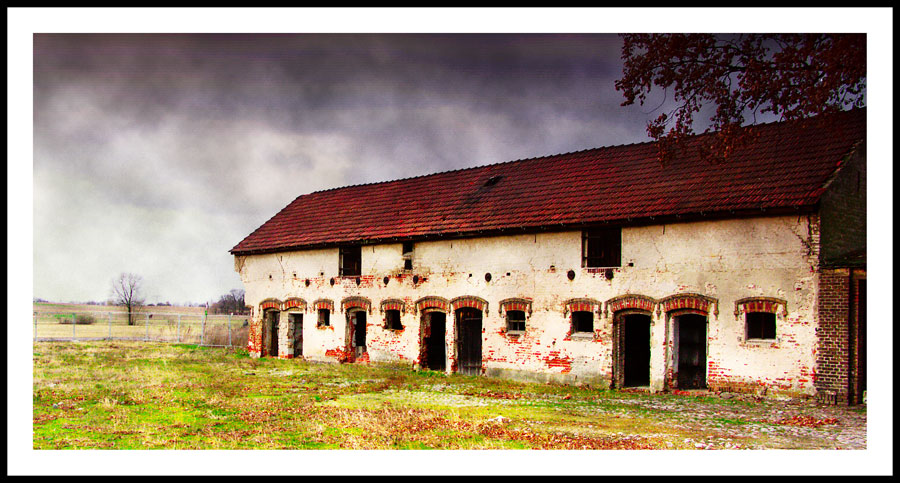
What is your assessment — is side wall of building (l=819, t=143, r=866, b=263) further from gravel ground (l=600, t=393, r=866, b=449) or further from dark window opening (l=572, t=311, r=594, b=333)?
dark window opening (l=572, t=311, r=594, b=333)

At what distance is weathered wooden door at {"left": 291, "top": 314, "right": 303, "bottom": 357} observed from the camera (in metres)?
25.2

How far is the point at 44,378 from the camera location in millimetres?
17172

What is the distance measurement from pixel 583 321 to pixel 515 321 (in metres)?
2.09

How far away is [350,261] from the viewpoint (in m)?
23.5

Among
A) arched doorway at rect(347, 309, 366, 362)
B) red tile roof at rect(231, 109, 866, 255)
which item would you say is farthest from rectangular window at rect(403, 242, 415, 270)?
arched doorway at rect(347, 309, 366, 362)

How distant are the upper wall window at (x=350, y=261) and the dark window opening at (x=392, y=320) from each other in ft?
→ 7.10

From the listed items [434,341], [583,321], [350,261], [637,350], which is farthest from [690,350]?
[350,261]

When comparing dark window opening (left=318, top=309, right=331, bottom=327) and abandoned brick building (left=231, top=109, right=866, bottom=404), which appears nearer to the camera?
abandoned brick building (left=231, top=109, right=866, bottom=404)

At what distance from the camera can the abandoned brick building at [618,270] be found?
46.1 feet

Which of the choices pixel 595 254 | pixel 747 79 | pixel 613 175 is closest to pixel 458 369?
pixel 595 254

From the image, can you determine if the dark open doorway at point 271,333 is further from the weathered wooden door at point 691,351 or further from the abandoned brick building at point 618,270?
the weathered wooden door at point 691,351

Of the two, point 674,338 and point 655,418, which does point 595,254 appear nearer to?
point 674,338

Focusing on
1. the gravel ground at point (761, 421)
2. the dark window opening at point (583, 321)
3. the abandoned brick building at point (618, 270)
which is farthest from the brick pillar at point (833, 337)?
the dark window opening at point (583, 321)

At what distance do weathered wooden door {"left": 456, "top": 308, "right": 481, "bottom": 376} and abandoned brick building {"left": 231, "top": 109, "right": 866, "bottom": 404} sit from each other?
46mm
